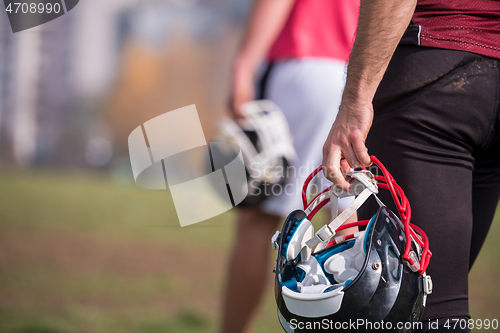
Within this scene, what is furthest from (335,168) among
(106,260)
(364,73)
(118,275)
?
(106,260)

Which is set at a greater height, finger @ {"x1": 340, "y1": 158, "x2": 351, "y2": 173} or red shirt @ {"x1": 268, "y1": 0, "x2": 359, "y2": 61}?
finger @ {"x1": 340, "y1": 158, "x2": 351, "y2": 173}

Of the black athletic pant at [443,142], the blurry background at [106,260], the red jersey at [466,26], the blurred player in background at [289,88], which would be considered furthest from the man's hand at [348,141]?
the blurry background at [106,260]

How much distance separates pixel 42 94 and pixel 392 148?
104 feet

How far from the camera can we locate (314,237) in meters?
0.97

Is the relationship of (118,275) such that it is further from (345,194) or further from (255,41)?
(345,194)

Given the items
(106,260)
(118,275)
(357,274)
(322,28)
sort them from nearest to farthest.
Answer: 1. (357,274)
2. (322,28)
3. (118,275)
4. (106,260)

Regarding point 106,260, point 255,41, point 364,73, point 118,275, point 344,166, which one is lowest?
point 106,260

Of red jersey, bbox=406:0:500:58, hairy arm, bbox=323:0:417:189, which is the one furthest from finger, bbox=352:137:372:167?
red jersey, bbox=406:0:500:58

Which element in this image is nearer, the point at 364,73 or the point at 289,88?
the point at 364,73

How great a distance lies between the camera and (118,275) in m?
3.32

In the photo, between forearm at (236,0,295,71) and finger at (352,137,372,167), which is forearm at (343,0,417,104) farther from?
forearm at (236,0,295,71)

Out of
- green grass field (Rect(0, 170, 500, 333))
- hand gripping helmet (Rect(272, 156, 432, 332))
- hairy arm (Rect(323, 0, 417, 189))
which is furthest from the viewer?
green grass field (Rect(0, 170, 500, 333))

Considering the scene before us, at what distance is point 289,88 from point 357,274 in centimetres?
127

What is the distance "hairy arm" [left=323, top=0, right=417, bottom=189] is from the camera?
0.98 metres
